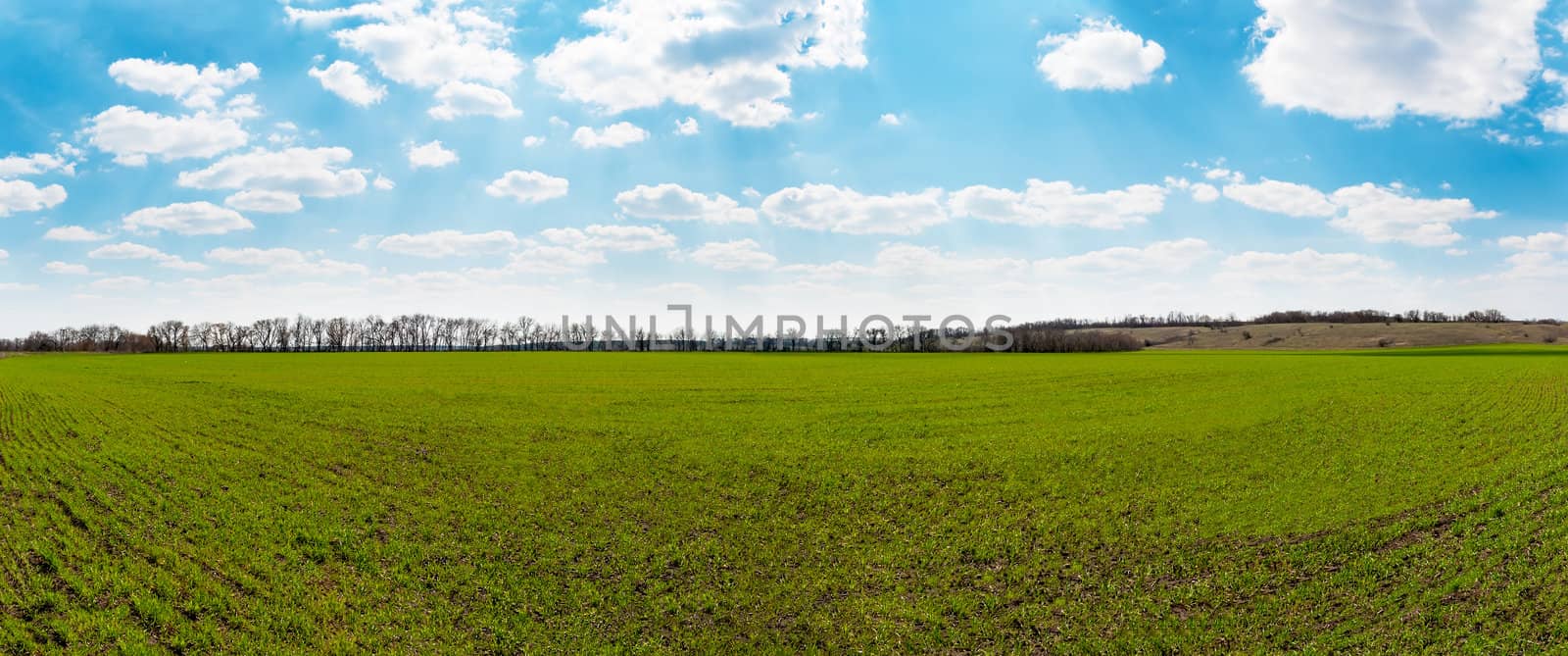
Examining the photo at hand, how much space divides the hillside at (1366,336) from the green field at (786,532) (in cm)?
14385

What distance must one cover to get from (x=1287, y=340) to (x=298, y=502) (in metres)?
194

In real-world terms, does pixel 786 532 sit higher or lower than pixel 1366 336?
lower

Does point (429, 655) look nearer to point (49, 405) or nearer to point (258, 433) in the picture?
point (258, 433)

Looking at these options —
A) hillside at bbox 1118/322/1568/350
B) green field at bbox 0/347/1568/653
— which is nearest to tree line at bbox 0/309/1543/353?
hillside at bbox 1118/322/1568/350

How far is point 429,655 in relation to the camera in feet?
43.6

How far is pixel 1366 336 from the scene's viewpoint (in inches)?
6289

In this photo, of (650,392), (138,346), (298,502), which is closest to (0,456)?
(298,502)

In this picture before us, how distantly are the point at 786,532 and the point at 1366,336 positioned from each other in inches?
7207

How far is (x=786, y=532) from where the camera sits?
19.1 metres

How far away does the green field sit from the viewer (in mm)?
14055

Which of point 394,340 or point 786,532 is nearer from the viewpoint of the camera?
point 786,532

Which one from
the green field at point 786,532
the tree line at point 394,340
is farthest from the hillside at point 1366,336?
the green field at point 786,532

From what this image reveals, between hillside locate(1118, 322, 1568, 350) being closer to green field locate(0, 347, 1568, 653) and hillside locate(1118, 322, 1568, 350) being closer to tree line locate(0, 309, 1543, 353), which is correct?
tree line locate(0, 309, 1543, 353)

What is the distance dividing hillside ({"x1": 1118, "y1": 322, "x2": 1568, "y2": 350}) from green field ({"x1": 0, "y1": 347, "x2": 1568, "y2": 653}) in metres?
144
